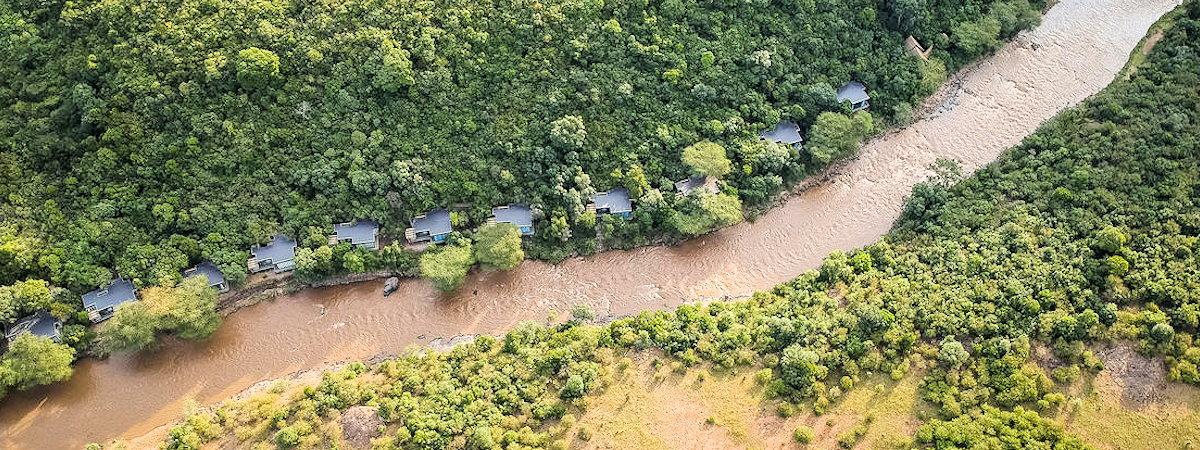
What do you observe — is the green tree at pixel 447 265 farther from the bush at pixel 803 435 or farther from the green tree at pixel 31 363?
the bush at pixel 803 435

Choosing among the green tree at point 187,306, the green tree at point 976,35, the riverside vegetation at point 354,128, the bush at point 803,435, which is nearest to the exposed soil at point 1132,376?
the bush at point 803,435

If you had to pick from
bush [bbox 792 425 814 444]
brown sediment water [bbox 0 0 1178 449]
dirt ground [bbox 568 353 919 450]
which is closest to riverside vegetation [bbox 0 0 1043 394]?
brown sediment water [bbox 0 0 1178 449]

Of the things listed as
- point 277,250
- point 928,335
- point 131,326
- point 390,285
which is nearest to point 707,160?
point 928,335

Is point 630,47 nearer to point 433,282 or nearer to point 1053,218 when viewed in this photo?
point 433,282

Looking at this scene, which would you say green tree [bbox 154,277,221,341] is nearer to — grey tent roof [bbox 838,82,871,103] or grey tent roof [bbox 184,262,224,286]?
grey tent roof [bbox 184,262,224,286]

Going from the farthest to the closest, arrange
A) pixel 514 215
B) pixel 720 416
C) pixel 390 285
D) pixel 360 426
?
pixel 514 215 < pixel 390 285 < pixel 720 416 < pixel 360 426

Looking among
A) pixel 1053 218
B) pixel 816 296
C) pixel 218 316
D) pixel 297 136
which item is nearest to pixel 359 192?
pixel 297 136

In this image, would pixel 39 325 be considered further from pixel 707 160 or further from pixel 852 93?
pixel 852 93
